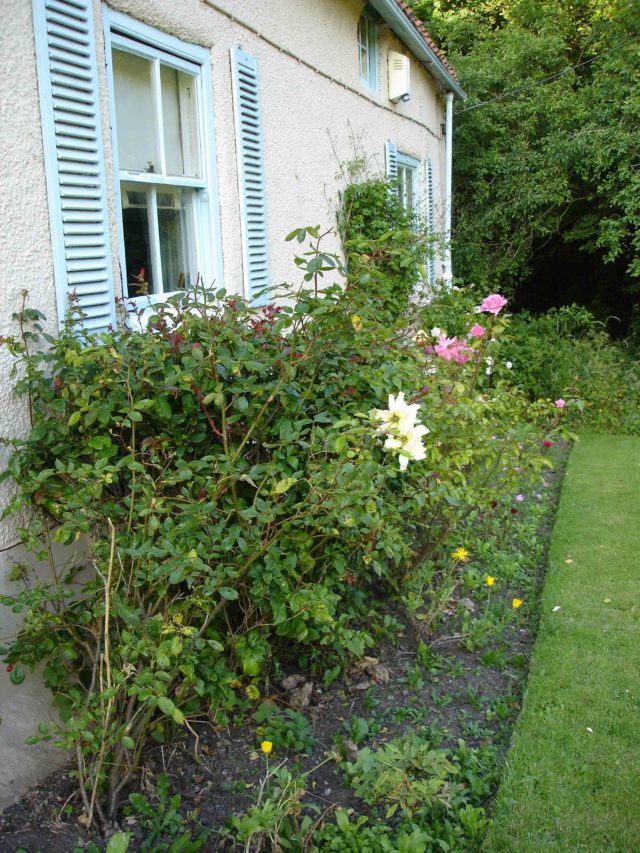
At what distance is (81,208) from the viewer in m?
3.28

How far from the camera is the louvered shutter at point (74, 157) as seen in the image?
310 cm

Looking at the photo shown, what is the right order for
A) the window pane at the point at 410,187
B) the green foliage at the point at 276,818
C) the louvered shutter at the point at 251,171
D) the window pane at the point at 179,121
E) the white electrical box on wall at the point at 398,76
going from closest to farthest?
the green foliage at the point at 276,818, the window pane at the point at 179,121, the louvered shutter at the point at 251,171, the white electrical box on wall at the point at 398,76, the window pane at the point at 410,187

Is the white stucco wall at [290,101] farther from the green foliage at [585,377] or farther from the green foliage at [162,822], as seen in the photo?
the green foliage at [585,377]

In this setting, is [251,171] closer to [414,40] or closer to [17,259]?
[17,259]

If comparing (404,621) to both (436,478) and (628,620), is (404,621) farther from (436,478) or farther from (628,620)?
(628,620)

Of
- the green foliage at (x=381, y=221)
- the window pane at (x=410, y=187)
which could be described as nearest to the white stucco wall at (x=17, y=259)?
the green foliage at (x=381, y=221)

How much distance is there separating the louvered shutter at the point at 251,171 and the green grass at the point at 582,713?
101 inches

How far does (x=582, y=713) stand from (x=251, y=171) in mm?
3481

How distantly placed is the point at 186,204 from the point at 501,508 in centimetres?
301

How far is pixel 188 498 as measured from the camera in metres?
2.65

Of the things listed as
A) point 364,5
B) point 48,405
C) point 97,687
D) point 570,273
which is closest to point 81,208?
point 48,405

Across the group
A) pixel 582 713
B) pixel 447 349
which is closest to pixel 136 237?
pixel 447 349

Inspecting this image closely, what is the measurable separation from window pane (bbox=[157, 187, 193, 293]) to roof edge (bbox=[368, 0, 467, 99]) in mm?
4032

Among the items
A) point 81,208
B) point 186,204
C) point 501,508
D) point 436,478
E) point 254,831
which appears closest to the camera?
point 254,831
